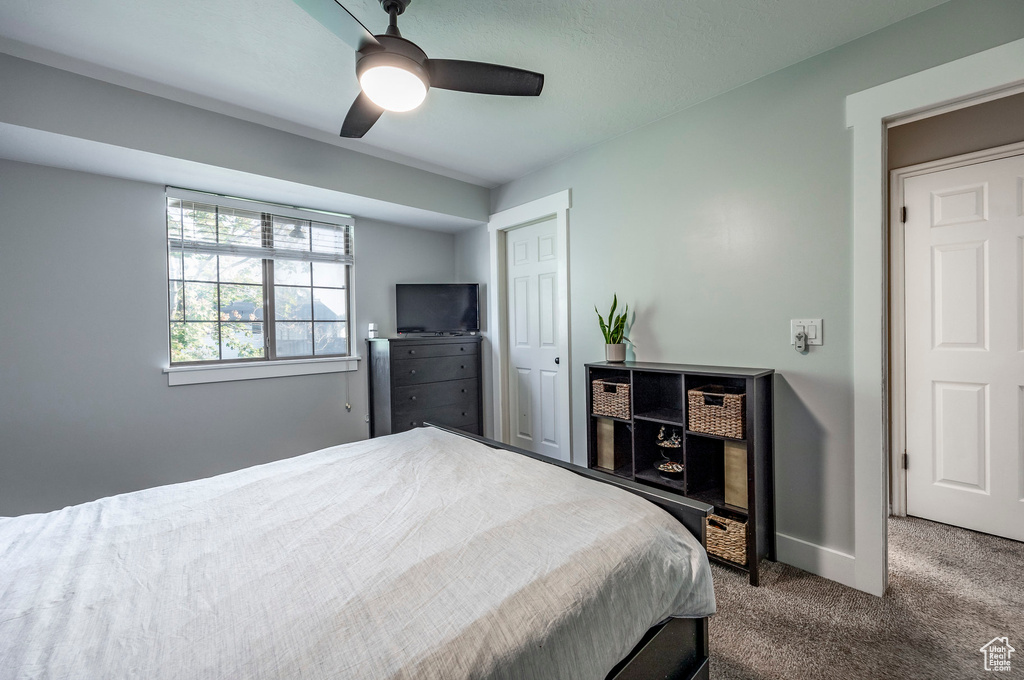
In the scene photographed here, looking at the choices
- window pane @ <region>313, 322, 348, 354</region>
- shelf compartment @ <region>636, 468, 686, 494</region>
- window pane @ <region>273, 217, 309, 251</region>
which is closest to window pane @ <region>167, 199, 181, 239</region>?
window pane @ <region>273, 217, 309, 251</region>

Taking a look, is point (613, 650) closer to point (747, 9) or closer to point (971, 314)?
point (747, 9)

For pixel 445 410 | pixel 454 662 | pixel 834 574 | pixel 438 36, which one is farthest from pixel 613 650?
pixel 445 410

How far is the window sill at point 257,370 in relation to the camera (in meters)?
2.76

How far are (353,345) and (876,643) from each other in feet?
11.7

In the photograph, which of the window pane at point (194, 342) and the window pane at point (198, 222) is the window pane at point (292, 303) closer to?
the window pane at point (194, 342)

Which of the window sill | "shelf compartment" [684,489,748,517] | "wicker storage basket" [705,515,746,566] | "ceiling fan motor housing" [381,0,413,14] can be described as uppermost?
"ceiling fan motor housing" [381,0,413,14]

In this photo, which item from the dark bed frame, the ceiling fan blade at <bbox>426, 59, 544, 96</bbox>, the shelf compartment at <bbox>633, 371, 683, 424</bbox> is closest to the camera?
the dark bed frame

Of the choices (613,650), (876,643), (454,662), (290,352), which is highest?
(290,352)

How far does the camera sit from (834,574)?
1.97m

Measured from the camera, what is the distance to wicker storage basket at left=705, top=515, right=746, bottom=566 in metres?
1.99

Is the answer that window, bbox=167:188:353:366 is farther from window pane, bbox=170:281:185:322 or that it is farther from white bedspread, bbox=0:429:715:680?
white bedspread, bbox=0:429:715:680

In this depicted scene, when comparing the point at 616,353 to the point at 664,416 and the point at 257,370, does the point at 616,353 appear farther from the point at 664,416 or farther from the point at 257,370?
the point at 257,370

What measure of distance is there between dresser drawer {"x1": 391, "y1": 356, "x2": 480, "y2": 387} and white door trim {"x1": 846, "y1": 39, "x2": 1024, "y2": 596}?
8.97 ft

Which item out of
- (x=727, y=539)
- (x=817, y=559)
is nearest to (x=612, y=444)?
(x=727, y=539)
